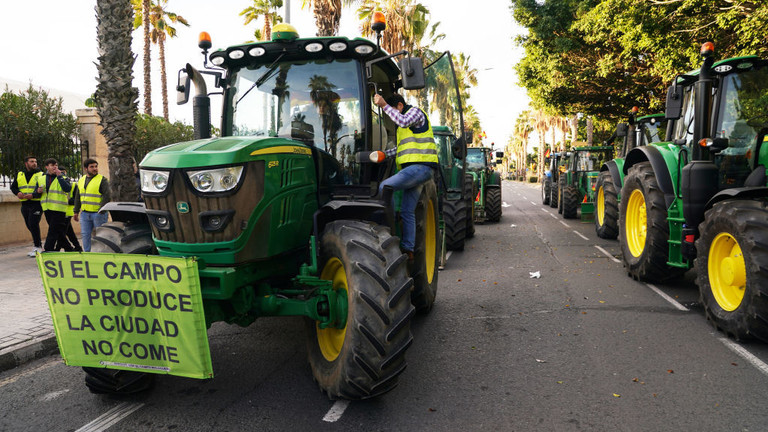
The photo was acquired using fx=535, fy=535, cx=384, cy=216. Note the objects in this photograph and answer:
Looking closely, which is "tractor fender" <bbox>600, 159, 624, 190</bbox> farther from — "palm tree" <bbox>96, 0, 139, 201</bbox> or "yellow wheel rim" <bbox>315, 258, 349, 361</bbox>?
"palm tree" <bbox>96, 0, 139, 201</bbox>

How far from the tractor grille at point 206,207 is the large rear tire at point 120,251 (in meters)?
0.59

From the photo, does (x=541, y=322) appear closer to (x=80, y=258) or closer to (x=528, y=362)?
(x=528, y=362)

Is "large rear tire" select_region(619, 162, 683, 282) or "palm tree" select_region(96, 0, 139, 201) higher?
"palm tree" select_region(96, 0, 139, 201)

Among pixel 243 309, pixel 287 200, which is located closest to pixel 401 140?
pixel 287 200

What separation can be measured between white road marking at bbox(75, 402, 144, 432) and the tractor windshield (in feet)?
22.0

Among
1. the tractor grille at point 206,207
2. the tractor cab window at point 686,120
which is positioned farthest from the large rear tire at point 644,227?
the tractor grille at point 206,207

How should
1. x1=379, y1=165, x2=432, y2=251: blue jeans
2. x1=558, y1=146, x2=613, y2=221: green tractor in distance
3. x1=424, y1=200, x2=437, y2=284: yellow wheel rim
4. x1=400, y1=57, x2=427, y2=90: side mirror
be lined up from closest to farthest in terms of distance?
x1=400, y1=57, x2=427, y2=90: side mirror
x1=379, y1=165, x2=432, y2=251: blue jeans
x1=424, y1=200, x2=437, y2=284: yellow wheel rim
x1=558, y1=146, x2=613, y2=221: green tractor in distance

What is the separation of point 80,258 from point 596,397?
380cm

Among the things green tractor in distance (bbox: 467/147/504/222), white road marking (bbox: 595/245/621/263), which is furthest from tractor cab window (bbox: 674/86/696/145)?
green tractor in distance (bbox: 467/147/504/222)

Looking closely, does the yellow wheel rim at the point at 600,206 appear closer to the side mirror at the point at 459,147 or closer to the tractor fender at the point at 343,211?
the side mirror at the point at 459,147

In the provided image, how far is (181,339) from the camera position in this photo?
3.45m

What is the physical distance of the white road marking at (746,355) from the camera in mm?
4535

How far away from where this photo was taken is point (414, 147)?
5.28 m

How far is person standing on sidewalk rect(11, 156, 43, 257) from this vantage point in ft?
32.8
